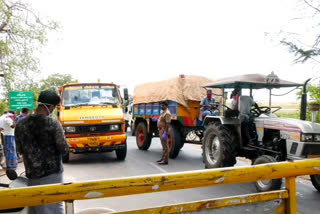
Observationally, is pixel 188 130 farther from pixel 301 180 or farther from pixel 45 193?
pixel 45 193

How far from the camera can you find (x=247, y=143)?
6598 mm

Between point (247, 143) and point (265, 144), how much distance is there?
1.71 feet

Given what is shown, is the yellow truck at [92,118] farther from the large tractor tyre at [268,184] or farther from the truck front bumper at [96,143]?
the large tractor tyre at [268,184]

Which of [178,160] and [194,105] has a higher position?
[194,105]

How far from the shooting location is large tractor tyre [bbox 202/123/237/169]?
6477 mm

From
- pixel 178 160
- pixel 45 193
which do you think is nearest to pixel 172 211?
pixel 45 193

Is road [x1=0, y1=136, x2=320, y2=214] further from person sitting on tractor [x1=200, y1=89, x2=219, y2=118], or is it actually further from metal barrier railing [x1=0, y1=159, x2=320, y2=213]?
metal barrier railing [x1=0, y1=159, x2=320, y2=213]

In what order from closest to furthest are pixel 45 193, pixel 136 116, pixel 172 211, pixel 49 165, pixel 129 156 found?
pixel 45 193, pixel 172 211, pixel 49 165, pixel 129 156, pixel 136 116

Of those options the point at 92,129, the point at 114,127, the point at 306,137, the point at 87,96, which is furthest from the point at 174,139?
the point at 306,137

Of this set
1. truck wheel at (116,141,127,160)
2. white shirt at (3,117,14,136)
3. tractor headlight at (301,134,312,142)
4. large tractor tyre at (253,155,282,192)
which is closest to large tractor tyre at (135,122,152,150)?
truck wheel at (116,141,127,160)

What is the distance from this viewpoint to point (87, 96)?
908cm

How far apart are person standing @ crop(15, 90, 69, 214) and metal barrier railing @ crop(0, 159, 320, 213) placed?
1.42m

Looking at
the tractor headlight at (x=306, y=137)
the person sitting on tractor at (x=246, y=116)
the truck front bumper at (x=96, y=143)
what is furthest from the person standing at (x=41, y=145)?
the truck front bumper at (x=96, y=143)

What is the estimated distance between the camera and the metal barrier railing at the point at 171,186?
1451 millimetres
